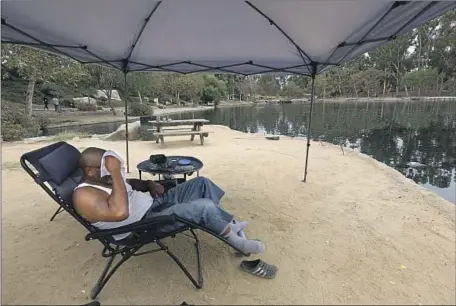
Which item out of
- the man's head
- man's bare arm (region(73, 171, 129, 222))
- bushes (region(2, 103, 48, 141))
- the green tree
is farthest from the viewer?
the green tree

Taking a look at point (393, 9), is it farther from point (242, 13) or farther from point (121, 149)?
point (121, 149)

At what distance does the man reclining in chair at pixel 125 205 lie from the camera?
1.82 meters

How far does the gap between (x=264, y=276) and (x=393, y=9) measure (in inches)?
87.8

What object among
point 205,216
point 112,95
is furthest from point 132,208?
point 112,95

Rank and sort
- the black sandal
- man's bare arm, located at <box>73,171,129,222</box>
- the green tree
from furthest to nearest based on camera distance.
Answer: the green tree → the black sandal → man's bare arm, located at <box>73,171,129,222</box>

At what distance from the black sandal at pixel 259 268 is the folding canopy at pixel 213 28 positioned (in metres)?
2.09

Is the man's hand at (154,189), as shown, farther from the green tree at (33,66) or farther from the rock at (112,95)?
the rock at (112,95)

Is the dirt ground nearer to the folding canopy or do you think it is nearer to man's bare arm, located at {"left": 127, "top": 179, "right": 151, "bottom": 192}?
man's bare arm, located at {"left": 127, "top": 179, "right": 151, "bottom": 192}

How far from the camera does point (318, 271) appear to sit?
2248mm

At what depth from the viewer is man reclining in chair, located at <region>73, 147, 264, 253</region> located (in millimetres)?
1824

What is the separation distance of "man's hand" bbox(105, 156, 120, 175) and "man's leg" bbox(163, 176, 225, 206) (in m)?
0.66

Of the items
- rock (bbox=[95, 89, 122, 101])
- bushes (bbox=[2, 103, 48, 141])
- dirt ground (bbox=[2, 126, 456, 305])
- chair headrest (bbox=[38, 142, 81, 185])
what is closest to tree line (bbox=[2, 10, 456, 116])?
rock (bbox=[95, 89, 122, 101])

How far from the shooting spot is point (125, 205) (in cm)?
185

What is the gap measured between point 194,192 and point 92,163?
32.2 inches
